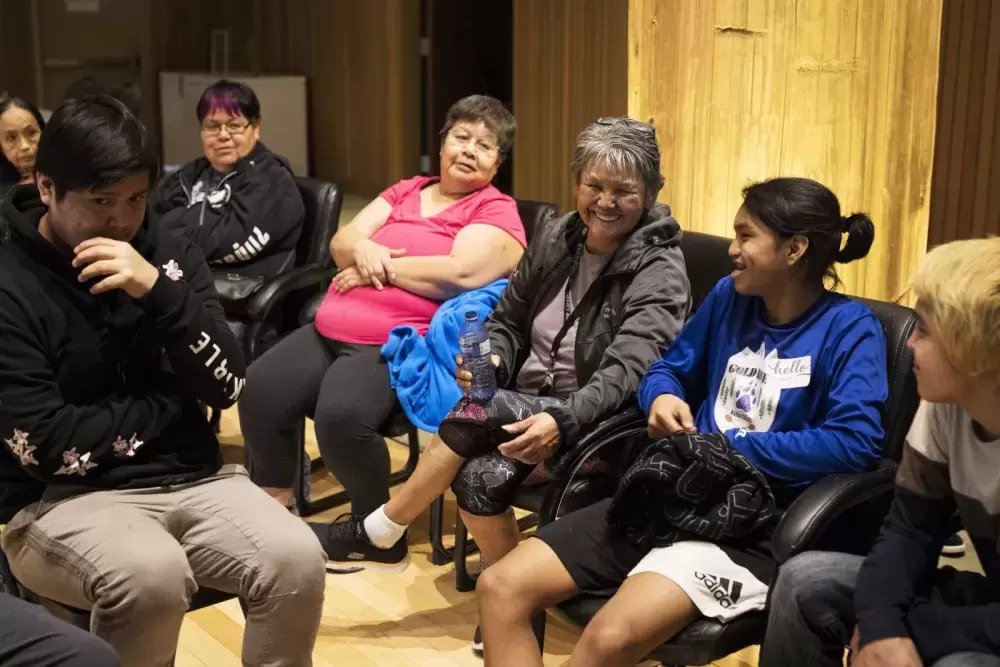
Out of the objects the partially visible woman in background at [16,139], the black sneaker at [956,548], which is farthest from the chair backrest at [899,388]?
the partially visible woman in background at [16,139]

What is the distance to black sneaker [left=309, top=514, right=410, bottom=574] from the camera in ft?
9.91

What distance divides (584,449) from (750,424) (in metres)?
0.37

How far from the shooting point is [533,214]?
136 inches

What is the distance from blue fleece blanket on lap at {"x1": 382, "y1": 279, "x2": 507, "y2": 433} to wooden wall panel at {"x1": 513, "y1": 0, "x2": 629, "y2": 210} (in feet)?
6.75

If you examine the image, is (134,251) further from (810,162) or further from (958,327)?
(810,162)

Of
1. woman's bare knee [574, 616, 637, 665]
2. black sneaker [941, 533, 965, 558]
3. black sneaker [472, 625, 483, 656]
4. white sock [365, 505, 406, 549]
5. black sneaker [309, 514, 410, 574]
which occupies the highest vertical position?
woman's bare knee [574, 616, 637, 665]

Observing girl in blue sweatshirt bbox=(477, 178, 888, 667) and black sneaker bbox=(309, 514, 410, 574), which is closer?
girl in blue sweatshirt bbox=(477, 178, 888, 667)

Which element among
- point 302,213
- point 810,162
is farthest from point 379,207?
point 810,162

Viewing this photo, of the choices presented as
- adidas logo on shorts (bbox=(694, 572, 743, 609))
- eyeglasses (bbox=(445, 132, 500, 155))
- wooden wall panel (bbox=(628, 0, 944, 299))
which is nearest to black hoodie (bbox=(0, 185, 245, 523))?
adidas logo on shorts (bbox=(694, 572, 743, 609))

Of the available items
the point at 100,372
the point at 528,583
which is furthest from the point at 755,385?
the point at 100,372

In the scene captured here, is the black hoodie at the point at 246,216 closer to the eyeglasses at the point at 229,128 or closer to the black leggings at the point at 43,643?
the eyeglasses at the point at 229,128

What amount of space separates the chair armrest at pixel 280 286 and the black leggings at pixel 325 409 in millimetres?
232

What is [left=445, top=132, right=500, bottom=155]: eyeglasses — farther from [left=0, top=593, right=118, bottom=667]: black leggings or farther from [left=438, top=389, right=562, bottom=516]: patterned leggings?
[left=0, top=593, right=118, bottom=667]: black leggings

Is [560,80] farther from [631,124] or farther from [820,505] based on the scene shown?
[820,505]
